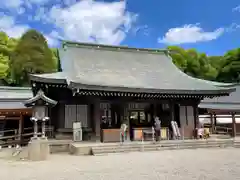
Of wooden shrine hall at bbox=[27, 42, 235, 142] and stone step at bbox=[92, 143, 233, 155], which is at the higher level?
wooden shrine hall at bbox=[27, 42, 235, 142]

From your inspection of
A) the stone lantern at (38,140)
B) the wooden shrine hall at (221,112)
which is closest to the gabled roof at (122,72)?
the stone lantern at (38,140)

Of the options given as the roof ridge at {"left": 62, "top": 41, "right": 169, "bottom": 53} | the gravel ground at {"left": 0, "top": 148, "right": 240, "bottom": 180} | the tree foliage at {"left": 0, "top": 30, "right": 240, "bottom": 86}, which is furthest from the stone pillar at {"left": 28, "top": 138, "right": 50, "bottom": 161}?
the tree foliage at {"left": 0, "top": 30, "right": 240, "bottom": 86}

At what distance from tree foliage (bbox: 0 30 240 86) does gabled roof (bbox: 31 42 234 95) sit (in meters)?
11.2

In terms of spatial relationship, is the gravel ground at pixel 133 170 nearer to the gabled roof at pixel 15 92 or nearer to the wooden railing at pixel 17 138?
the wooden railing at pixel 17 138

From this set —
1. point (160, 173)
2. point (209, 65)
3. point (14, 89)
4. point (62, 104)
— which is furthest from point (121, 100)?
point (209, 65)

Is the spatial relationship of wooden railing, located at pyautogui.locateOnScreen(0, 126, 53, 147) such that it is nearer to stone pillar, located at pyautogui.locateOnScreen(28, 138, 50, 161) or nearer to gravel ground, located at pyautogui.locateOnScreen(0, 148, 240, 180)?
stone pillar, located at pyautogui.locateOnScreen(28, 138, 50, 161)

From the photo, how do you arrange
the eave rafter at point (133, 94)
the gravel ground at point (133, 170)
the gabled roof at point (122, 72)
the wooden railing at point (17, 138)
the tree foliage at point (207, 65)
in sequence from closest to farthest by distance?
the gravel ground at point (133, 170)
the eave rafter at point (133, 94)
the gabled roof at point (122, 72)
the wooden railing at point (17, 138)
the tree foliage at point (207, 65)

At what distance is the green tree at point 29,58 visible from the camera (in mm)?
31047

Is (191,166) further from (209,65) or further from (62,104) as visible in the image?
(209,65)

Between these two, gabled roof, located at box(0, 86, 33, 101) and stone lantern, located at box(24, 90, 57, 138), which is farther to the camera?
gabled roof, located at box(0, 86, 33, 101)

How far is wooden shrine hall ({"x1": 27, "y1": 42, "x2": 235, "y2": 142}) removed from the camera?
11867 millimetres

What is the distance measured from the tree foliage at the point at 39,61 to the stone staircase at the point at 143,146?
676 inches

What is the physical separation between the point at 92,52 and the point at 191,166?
39.0 feet

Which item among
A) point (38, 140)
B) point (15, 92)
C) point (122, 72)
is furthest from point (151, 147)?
point (15, 92)
